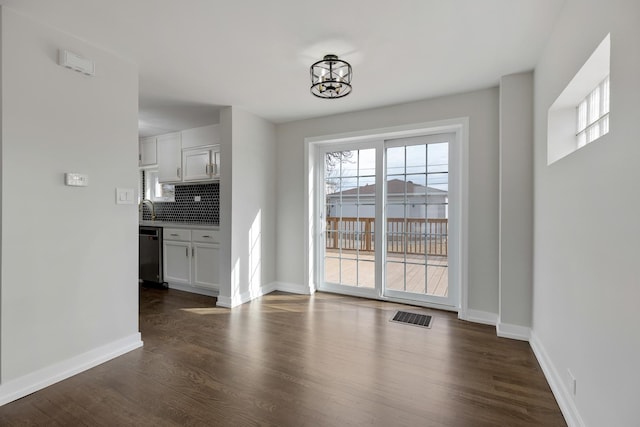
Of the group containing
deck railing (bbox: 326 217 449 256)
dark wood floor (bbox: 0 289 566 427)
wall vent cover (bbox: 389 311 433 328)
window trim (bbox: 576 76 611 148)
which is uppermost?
window trim (bbox: 576 76 611 148)

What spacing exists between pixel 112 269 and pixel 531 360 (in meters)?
3.36

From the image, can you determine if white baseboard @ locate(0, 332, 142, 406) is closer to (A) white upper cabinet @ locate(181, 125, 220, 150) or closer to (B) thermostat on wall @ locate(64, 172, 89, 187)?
(B) thermostat on wall @ locate(64, 172, 89, 187)

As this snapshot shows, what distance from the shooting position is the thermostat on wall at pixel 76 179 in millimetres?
2141

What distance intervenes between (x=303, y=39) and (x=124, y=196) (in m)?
1.87

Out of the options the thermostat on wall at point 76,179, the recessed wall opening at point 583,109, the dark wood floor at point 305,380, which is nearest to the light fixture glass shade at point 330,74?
the recessed wall opening at point 583,109

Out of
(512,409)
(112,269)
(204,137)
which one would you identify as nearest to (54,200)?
(112,269)

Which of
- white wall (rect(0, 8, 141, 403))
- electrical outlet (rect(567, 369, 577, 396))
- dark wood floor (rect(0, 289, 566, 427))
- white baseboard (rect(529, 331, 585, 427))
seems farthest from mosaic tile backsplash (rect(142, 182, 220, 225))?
electrical outlet (rect(567, 369, 577, 396))

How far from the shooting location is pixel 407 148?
12.3ft

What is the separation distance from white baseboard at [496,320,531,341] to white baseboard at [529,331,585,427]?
23cm

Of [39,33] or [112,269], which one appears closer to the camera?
[39,33]

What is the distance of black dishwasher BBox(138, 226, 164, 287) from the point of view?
14.9 ft

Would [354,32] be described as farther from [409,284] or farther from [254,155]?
[409,284]

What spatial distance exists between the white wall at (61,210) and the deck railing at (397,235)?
8.06ft

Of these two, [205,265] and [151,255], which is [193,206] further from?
[205,265]
